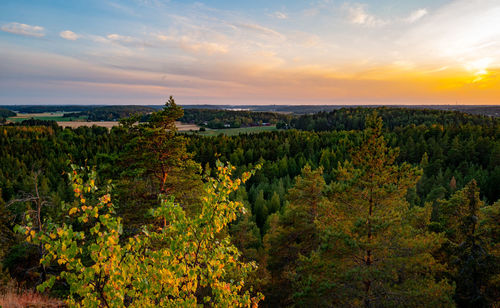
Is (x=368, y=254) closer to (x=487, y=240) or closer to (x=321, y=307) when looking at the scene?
(x=321, y=307)

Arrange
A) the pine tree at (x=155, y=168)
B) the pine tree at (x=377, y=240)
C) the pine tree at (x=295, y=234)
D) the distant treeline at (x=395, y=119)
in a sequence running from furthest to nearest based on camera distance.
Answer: the distant treeline at (x=395, y=119) → the pine tree at (x=295, y=234) → the pine tree at (x=155, y=168) → the pine tree at (x=377, y=240)

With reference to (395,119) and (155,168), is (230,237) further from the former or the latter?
(395,119)

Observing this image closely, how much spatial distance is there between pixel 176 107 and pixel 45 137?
145 metres

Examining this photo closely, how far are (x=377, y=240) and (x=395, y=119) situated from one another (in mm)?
157058

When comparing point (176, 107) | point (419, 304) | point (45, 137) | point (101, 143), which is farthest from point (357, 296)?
point (45, 137)

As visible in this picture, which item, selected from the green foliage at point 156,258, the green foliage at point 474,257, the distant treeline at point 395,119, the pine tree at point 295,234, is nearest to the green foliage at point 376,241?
the green foliage at point 474,257

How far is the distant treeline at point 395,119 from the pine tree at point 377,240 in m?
122

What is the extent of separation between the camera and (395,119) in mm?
150625

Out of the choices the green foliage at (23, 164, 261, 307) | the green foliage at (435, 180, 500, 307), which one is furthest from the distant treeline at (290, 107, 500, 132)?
the green foliage at (23, 164, 261, 307)

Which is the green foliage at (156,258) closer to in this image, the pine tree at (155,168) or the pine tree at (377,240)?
the pine tree at (377,240)

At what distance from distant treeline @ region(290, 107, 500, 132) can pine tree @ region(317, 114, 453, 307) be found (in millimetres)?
122227

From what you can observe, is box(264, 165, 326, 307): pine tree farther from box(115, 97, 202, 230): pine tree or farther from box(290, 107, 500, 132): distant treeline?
box(290, 107, 500, 132): distant treeline

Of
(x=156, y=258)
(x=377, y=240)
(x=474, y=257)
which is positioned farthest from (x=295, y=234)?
(x=156, y=258)

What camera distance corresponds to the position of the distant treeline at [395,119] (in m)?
131
